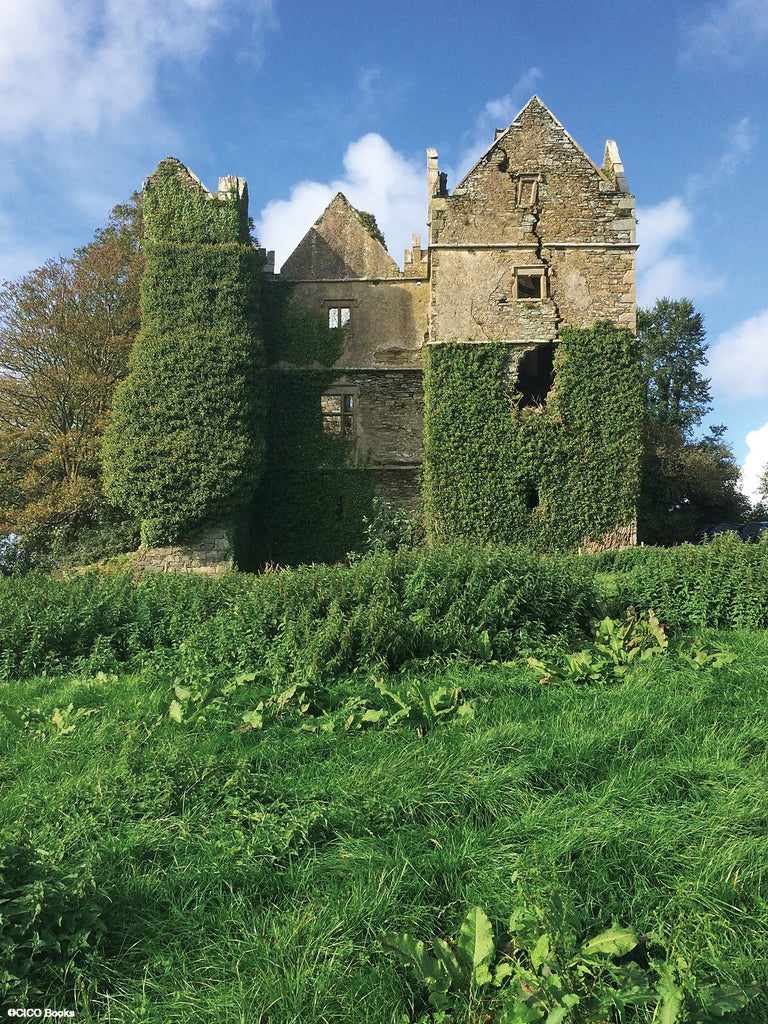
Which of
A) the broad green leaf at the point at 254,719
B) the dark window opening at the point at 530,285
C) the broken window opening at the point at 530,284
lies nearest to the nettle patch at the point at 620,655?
the broad green leaf at the point at 254,719

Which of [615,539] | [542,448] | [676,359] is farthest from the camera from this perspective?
[676,359]

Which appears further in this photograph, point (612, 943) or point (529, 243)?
point (529, 243)

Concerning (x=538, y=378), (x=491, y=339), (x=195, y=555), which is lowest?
(x=195, y=555)

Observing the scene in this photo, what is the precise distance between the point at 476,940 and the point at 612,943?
56 centimetres

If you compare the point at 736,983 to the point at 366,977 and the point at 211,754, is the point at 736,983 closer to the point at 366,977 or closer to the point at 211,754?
the point at 366,977

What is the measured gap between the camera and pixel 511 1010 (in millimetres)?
2541

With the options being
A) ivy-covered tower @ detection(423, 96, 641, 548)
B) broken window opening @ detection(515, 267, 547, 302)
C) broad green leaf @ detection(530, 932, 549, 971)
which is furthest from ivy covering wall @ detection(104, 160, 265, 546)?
broad green leaf @ detection(530, 932, 549, 971)

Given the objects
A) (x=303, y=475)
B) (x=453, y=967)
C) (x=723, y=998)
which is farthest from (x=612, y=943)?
(x=303, y=475)

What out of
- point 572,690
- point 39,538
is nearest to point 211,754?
point 572,690

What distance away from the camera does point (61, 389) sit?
21.4 m

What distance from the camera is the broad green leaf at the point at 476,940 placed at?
2.72m

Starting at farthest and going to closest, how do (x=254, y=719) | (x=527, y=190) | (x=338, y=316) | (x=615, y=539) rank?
(x=338, y=316) → (x=527, y=190) → (x=615, y=539) → (x=254, y=719)

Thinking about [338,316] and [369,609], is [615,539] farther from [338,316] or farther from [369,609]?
[369,609]

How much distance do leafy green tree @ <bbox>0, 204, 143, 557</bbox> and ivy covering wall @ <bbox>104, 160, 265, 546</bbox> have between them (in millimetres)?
3976
